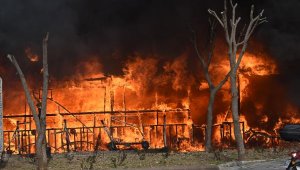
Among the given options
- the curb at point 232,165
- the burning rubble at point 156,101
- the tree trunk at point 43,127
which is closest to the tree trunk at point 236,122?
the curb at point 232,165

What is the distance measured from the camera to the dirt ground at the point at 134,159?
647 inches

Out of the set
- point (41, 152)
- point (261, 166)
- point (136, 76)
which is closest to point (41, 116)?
point (41, 152)

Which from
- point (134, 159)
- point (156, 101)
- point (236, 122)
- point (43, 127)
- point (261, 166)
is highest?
point (156, 101)

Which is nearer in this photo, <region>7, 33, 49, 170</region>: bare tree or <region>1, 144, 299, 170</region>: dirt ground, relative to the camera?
<region>7, 33, 49, 170</region>: bare tree

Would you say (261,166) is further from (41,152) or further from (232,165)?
(41,152)

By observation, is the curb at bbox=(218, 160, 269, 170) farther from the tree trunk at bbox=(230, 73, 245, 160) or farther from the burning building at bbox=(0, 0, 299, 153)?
the burning building at bbox=(0, 0, 299, 153)

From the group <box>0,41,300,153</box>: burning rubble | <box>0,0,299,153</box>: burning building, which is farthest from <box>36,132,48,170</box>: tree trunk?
Answer: <box>0,41,300,153</box>: burning rubble

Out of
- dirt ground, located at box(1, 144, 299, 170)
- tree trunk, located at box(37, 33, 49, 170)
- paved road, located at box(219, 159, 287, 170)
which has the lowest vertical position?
paved road, located at box(219, 159, 287, 170)

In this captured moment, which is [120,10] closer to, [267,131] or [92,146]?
[92,146]

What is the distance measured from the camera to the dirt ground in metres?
16.4

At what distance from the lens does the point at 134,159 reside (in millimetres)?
17516

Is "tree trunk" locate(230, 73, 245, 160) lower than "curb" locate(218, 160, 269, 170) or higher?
higher

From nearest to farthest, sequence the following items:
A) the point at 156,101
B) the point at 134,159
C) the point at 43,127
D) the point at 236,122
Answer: the point at 43,127 → the point at 236,122 → the point at 134,159 → the point at 156,101

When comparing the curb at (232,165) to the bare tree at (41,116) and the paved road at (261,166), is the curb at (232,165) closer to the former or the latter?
the paved road at (261,166)
